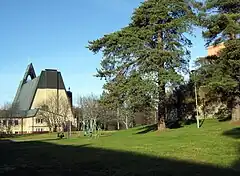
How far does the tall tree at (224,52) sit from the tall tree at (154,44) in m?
2.02

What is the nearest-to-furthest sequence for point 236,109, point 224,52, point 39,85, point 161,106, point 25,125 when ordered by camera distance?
1. point 224,52
2. point 161,106
3. point 236,109
4. point 25,125
5. point 39,85

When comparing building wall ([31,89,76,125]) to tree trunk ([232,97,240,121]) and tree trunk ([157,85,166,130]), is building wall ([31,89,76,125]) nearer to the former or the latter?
tree trunk ([157,85,166,130])

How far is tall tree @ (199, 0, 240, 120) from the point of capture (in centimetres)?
3456

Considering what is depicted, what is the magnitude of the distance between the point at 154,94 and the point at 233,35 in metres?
9.01

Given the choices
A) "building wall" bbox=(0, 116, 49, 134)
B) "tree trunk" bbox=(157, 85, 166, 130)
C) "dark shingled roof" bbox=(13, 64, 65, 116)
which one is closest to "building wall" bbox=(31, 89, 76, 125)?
"dark shingled roof" bbox=(13, 64, 65, 116)

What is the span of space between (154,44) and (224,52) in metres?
6.87

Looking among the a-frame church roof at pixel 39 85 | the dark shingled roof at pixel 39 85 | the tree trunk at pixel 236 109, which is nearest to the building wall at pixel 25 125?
the dark shingled roof at pixel 39 85

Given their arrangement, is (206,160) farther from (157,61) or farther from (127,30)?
(127,30)

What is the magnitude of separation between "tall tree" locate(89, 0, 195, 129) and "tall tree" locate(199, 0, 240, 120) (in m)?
2.02

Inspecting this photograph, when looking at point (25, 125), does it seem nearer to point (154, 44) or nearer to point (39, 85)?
point (39, 85)

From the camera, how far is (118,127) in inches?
3605

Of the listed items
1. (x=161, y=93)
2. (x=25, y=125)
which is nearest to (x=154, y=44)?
(x=161, y=93)

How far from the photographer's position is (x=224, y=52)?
3566cm

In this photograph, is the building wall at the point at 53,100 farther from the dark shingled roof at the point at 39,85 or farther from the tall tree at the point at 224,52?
the tall tree at the point at 224,52
